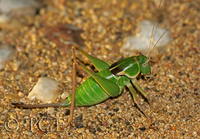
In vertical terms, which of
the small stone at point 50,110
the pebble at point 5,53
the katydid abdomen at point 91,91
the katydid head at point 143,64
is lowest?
the small stone at point 50,110

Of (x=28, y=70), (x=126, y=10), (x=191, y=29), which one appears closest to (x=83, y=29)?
(x=126, y=10)

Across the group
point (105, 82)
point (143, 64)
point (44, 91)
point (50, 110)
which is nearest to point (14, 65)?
point (44, 91)

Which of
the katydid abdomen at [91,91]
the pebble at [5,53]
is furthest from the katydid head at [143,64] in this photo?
the pebble at [5,53]

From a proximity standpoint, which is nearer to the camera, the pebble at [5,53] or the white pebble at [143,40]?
the pebble at [5,53]

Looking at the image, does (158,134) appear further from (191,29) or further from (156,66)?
(191,29)

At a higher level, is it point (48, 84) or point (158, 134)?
point (48, 84)

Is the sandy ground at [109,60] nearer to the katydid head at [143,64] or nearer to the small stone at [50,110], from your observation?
the small stone at [50,110]

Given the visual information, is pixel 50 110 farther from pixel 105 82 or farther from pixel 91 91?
pixel 105 82
